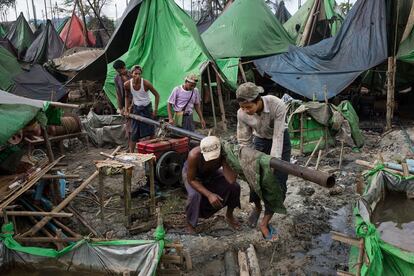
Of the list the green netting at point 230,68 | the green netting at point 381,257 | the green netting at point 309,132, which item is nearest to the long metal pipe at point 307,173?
the green netting at point 381,257

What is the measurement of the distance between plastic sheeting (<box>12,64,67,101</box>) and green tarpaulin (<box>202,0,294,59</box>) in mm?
4800

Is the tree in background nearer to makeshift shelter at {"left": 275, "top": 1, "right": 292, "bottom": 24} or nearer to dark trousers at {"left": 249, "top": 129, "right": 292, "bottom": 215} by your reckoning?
makeshift shelter at {"left": 275, "top": 1, "right": 292, "bottom": 24}

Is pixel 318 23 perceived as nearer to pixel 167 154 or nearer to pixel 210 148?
pixel 167 154

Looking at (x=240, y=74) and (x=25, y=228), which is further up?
(x=240, y=74)

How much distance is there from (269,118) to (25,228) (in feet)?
8.87

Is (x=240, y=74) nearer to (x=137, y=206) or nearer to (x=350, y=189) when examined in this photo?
(x=350, y=189)

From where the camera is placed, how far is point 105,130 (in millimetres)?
8281

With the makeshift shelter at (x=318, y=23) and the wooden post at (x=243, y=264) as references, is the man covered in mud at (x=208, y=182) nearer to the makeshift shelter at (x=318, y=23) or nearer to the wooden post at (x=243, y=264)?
the wooden post at (x=243, y=264)

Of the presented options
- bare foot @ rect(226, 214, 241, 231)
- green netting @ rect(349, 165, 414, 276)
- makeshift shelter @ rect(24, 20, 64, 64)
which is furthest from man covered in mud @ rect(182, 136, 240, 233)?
makeshift shelter @ rect(24, 20, 64, 64)

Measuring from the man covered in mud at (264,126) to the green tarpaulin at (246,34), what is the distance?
27.5ft

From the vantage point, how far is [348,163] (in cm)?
702

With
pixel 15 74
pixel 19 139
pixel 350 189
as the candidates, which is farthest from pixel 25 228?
pixel 15 74

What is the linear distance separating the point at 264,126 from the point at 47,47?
1566 centimetres

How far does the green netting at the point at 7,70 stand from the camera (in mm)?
9940
